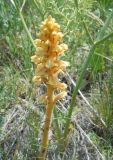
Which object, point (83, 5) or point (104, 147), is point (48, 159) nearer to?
point (104, 147)

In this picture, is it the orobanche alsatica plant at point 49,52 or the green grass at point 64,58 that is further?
the green grass at point 64,58

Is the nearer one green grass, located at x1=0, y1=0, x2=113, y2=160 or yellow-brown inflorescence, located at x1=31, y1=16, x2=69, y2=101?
yellow-brown inflorescence, located at x1=31, y1=16, x2=69, y2=101

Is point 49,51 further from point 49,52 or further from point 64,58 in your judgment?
point 64,58

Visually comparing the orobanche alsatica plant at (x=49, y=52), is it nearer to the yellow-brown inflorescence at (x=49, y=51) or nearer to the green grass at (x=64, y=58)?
the yellow-brown inflorescence at (x=49, y=51)

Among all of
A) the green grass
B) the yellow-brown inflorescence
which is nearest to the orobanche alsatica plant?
the yellow-brown inflorescence

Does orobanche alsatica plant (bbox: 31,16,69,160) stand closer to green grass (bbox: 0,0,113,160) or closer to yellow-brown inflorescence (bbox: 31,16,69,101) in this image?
yellow-brown inflorescence (bbox: 31,16,69,101)

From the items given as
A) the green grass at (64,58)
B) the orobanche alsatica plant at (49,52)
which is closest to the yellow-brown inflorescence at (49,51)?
the orobanche alsatica plant at (49,52)

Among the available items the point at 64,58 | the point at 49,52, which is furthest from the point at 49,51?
the point at 64,58

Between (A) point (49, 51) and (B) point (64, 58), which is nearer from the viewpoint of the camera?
(A) point (49, 51)
